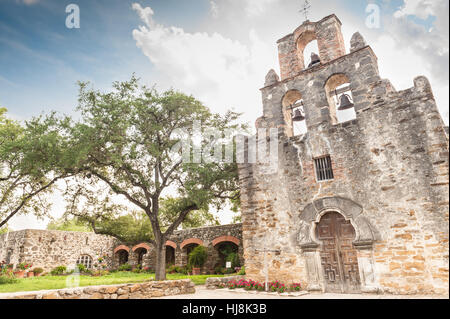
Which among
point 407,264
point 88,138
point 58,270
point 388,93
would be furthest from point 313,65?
point 58,270

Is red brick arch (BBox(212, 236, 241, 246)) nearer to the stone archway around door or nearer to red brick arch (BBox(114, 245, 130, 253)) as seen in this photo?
the stone archway around door

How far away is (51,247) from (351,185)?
2080 centimetres

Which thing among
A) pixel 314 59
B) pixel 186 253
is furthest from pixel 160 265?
pixel 314 59

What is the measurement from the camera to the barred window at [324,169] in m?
8.48

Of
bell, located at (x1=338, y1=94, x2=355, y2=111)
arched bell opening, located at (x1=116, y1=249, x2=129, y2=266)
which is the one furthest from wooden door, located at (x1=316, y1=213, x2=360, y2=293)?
arched bell opening, located at (x1=116, y1=249, x2=129, y2=266)

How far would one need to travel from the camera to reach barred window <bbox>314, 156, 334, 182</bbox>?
8.48 meters

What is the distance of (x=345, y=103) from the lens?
9016 millimetres

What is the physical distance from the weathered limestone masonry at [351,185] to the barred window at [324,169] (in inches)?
6.0

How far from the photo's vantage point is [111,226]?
15.4 meters

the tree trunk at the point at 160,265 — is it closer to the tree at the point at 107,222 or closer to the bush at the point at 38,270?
the tree at the point at 107,222

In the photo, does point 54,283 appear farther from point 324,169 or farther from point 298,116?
point 298,116

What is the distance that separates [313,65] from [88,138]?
8524 millimetres

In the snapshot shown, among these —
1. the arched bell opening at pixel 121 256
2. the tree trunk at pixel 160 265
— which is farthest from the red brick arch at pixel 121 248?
the tree trunk at pixel 160 265
